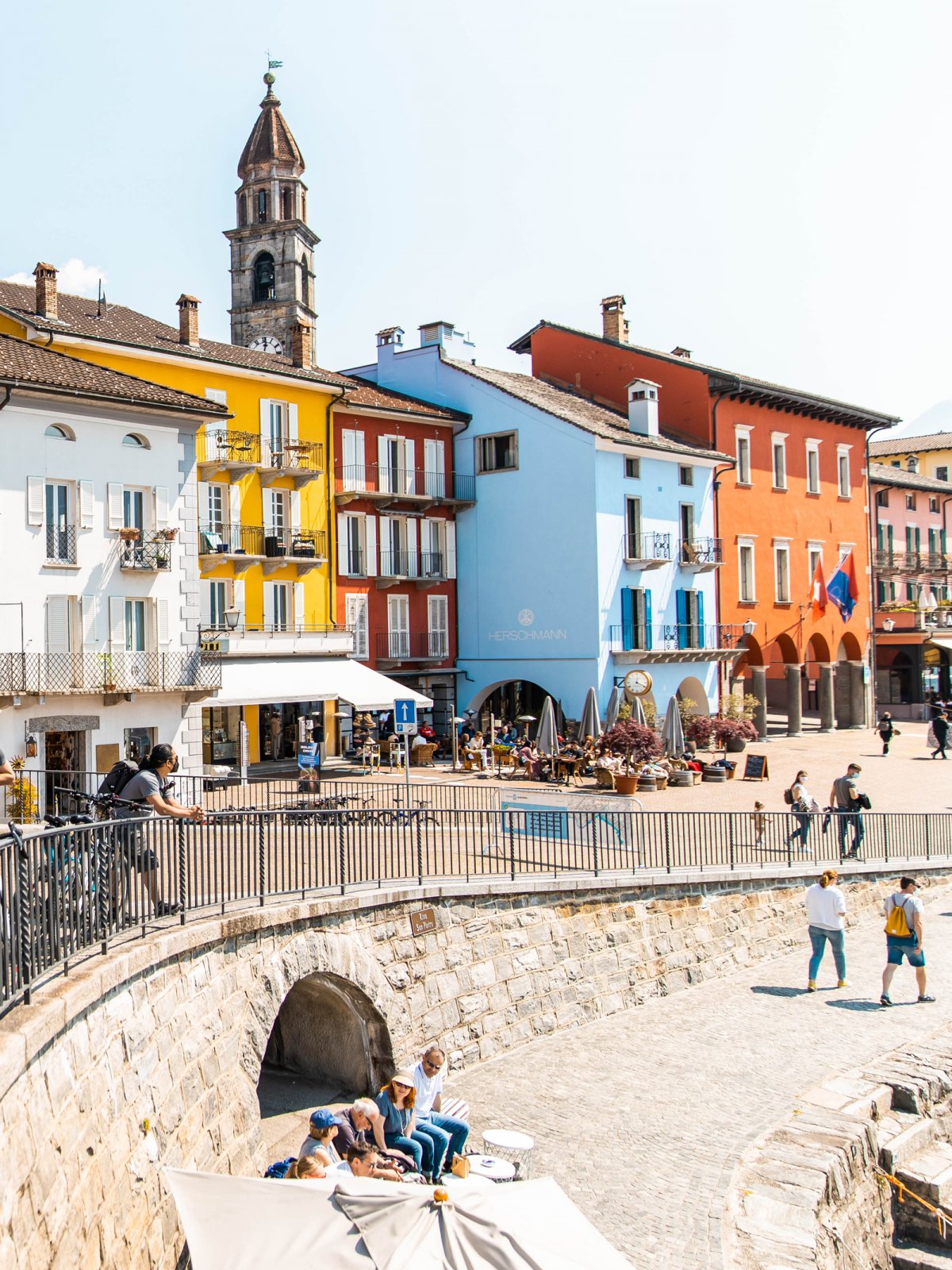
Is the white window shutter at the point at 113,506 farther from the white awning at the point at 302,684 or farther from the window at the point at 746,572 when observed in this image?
the window at the point at 746,572

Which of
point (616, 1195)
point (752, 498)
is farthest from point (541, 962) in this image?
point (752, 498)

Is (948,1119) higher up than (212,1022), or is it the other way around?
(212,1022)

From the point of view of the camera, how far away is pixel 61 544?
2436 centimetres

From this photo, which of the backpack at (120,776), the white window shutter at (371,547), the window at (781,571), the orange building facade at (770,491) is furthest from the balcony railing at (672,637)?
the backpack at (120,776)

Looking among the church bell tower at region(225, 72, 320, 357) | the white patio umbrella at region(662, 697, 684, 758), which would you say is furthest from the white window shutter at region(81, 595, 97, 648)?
the church bell tower at region(225, 72, 320, 357)

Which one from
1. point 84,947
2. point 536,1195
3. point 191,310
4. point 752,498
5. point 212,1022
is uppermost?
point 191,310

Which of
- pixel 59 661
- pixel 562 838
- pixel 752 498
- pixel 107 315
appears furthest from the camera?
pixel 752 498

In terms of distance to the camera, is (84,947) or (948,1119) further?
(948,1119)

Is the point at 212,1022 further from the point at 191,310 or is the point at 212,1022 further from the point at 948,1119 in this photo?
the point at 191,310

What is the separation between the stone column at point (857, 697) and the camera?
159 feet

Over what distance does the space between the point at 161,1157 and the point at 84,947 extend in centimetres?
180

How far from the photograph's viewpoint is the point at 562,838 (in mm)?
17547

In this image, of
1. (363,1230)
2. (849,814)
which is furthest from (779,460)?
(363,1230)

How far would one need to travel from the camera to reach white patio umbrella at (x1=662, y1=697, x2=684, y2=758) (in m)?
31.4
